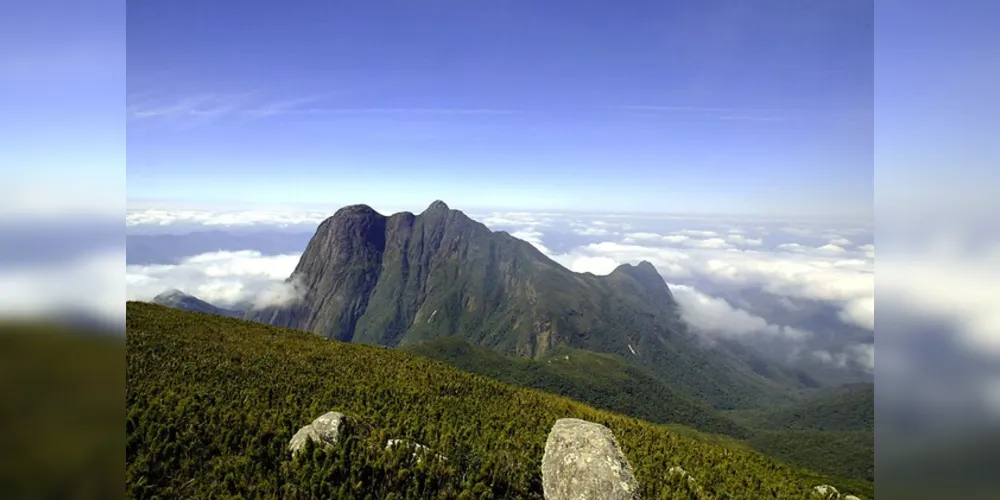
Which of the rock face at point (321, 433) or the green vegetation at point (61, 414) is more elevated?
the green vegetation at point (61, 414)

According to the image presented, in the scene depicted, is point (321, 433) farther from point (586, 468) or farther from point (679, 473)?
point (679, 473)

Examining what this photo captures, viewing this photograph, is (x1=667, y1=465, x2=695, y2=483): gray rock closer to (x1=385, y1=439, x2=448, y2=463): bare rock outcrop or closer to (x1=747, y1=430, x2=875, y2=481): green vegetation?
(x1=385, y1=439, x2=448, y2=463): bare rock outcrop

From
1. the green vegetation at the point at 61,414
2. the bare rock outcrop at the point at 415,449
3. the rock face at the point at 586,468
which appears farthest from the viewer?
the bare rock outcrop at the point at 415,449

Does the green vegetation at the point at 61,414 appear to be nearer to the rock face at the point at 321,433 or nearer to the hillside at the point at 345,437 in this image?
the hillside at the point at 345,437

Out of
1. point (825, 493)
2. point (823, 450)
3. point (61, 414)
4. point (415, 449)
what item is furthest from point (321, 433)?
point (823, 450)

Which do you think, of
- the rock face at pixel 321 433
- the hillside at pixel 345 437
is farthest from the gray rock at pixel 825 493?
the rock face at pixel 321 433

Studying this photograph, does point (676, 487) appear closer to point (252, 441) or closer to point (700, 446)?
point (700, 446)

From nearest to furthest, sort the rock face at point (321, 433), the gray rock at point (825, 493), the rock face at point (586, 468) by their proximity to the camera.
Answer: the rock face at point (586, 468) → the rock face at point (321, 433) → the gray rock at point (825, 493)
